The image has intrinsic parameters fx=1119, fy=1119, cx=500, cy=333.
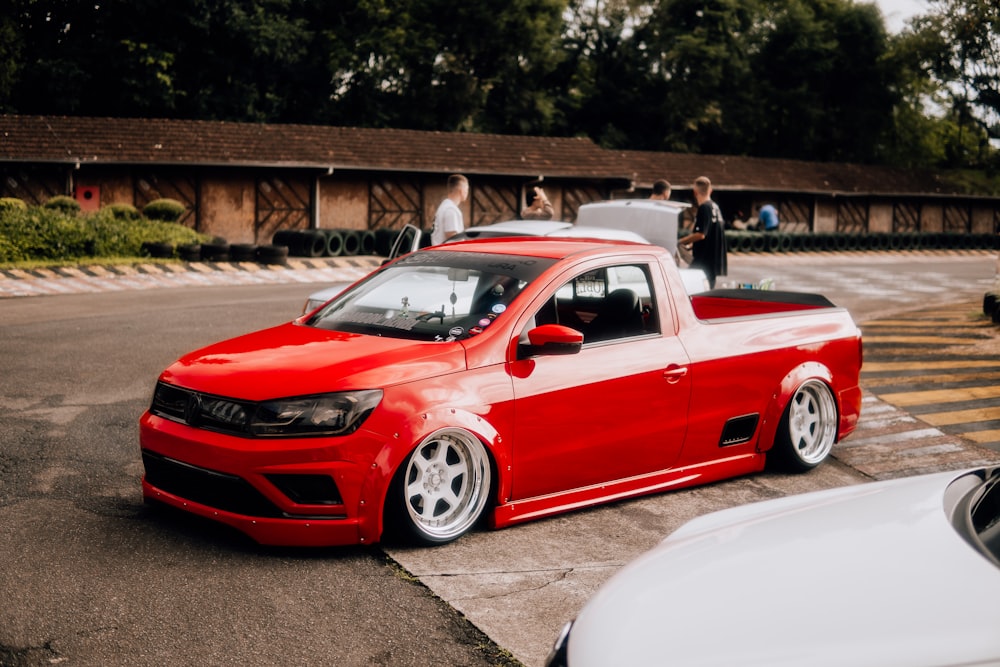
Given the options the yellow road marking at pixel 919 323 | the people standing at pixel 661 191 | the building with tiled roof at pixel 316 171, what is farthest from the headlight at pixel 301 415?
the building with tiled roof at pixel 316 171

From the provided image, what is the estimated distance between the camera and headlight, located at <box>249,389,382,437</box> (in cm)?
512

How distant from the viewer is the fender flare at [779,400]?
7066 mm

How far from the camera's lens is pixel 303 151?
34594 mm

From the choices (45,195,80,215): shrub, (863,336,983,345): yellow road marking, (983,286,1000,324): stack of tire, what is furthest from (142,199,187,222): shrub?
(983,286,1000,324): stack of tire

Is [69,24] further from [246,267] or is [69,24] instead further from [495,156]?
[246,267]

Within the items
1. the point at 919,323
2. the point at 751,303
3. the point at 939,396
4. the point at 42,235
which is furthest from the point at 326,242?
the point at 751,303

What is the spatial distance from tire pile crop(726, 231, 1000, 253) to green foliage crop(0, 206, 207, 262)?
70.4 feet

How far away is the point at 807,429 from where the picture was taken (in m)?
7.40

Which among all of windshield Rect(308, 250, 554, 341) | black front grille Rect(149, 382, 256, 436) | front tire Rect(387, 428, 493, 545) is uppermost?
windshield Rect(308, 250, 554, 341)

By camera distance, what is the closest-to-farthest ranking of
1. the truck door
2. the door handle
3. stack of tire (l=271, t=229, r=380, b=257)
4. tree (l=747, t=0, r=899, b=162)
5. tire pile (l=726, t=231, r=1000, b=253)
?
the truck door
the door handle
stack of tire (l=271, t=229, r=380, b=257)
tire pile (l=726, t=231, r=1000, b=253)
tree (l=747, t=0, r=899, b=162)

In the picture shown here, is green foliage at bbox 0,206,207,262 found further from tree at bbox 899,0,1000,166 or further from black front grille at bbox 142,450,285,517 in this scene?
tree at bbox 899,0,1000,166

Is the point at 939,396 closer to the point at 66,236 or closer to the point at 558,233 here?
the point at 558,233

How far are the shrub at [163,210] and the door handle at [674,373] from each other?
83.9ft

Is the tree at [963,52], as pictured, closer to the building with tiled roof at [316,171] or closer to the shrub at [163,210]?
the building with tiled roof at [316,171]
